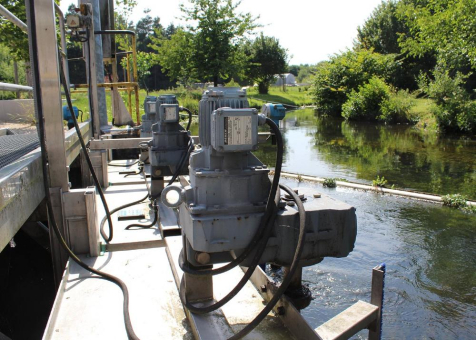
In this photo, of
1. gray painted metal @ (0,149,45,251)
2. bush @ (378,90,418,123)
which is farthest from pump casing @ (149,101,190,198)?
bush @ (378,90,418,123)

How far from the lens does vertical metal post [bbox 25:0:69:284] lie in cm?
319

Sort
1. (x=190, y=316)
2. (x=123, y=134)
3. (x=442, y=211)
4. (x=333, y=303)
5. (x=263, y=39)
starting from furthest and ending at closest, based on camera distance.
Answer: (x=263, y=39) → (x=123, y=134) → (x=442, y=211) → (x=333, y=303) → (x=190, y=316)

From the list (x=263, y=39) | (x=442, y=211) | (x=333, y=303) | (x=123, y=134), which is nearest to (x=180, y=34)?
(x=263, y=39)

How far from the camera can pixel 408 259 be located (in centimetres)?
559

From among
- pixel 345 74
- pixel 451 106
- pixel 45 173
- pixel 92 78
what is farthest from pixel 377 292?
pixel 345 74

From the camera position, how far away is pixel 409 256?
566 cm

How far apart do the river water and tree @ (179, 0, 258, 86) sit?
1793 cm

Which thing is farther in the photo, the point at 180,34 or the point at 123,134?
the point at 180,34

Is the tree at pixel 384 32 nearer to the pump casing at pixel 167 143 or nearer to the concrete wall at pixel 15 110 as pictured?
the concrete wall at pixel 15 110

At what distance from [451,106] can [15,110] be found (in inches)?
685

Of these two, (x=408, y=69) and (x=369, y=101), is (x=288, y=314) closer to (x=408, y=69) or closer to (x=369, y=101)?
(x=369, y=101)

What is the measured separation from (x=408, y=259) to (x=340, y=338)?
3633 mm

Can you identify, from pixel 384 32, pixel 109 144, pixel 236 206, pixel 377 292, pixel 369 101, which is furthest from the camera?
pixel 384 32

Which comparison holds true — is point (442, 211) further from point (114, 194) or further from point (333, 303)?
point (114, 194)
